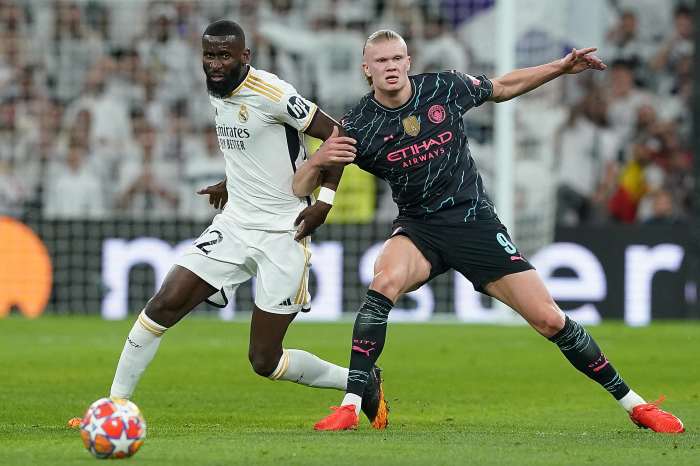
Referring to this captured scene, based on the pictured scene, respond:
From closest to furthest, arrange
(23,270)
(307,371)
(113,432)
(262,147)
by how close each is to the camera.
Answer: (113,432) → (262,147) → (307,371) → (23,270)

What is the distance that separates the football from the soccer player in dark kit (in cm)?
155

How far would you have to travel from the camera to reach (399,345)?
45.6 feet

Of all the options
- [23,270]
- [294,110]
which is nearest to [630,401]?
[294,110]

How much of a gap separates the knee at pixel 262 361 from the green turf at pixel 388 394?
334 mm

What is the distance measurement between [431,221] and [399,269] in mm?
347

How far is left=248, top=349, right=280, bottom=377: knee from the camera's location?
7832 mm

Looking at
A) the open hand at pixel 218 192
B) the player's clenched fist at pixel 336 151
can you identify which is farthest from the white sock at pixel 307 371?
the player's clenched fist at pixel 336 151

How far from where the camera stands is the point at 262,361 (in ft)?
25.7

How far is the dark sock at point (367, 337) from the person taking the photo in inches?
294

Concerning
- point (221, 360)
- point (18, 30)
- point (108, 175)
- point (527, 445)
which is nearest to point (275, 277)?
point (527, 445)

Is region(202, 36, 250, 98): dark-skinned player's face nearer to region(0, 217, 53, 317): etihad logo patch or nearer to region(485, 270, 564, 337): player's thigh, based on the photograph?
region(485, 270, 564, 337): player's thigh

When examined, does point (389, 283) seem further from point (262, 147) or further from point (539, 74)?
point (539, 74)

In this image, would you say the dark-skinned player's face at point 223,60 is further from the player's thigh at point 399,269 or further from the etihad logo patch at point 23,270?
the etihad logo patch at point 23,270

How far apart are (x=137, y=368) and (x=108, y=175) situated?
10988mm
